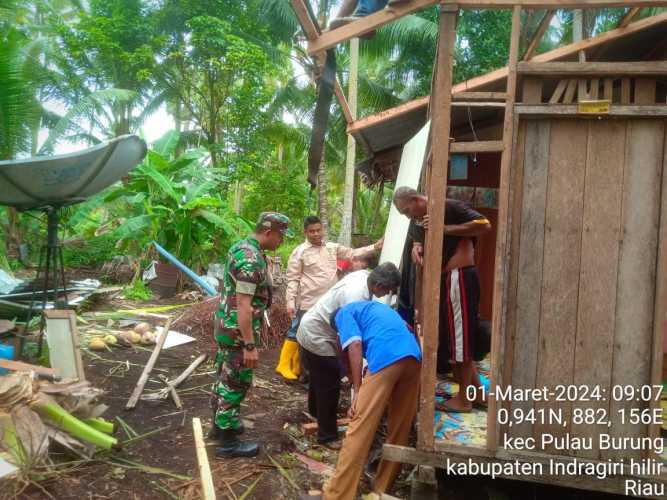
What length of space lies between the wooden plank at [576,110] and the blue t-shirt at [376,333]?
1.47 meters

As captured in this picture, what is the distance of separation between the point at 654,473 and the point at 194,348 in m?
5.04

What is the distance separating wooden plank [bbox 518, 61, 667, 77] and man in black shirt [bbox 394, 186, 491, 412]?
1.13 meters

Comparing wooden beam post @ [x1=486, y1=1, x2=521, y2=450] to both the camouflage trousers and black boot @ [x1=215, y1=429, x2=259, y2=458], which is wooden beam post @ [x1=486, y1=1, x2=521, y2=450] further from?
black boot @ [x1=215, y1=429, x2=259, y2=458]

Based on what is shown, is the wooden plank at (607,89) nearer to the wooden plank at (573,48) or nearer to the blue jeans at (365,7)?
the blue jeans at (365,7)

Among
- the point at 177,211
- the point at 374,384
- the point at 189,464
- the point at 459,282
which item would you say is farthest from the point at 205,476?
the point at 177,211

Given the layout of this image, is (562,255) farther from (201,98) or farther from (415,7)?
(201,98)

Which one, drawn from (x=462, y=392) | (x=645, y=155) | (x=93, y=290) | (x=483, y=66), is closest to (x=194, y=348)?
(x=93, y=290)

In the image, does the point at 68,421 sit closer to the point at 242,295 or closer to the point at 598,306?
the point at 242,295

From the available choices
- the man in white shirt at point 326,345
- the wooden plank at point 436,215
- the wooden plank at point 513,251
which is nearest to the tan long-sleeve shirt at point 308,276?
the man in white shirt at point 326,345

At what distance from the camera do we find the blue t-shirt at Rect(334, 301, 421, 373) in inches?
121

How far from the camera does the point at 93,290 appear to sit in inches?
262

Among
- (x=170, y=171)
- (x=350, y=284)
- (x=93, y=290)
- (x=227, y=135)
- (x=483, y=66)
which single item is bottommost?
(x=93, y=290)

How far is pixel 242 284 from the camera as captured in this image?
11.7 ft

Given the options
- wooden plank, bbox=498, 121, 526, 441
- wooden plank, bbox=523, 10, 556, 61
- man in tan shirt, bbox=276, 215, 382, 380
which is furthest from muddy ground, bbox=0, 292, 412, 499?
wooden plank, bbox=523, 10, 556, 61
